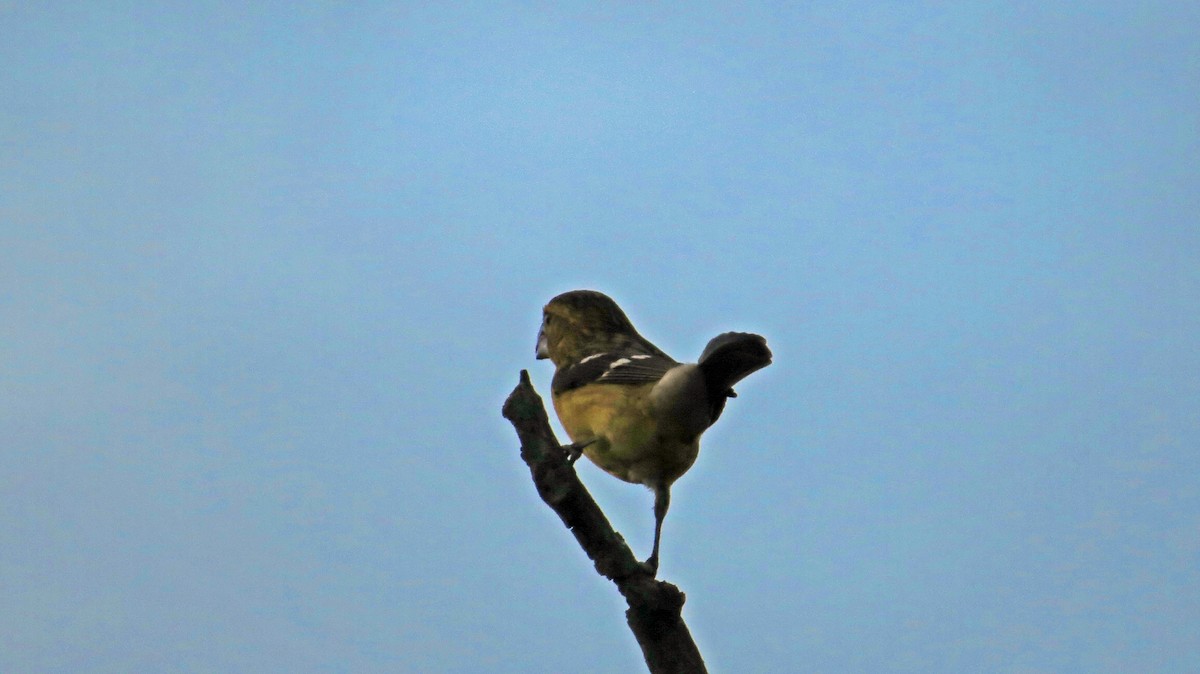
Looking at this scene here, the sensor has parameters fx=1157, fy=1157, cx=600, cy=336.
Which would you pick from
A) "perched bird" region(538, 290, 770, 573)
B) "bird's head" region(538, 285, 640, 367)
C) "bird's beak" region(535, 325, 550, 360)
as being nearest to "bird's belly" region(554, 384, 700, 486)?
"perched bird" region(538, 290, 770, 573)

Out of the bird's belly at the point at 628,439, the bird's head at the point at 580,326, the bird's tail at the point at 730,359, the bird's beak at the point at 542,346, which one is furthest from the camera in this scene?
the bird's beak at the point at 542,346

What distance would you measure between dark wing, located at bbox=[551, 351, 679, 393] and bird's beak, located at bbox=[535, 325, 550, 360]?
71 cm

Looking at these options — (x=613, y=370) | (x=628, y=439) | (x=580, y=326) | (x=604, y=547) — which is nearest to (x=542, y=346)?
(x=580, y=326)

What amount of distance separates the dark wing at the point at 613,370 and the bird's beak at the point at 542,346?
708 millimetres

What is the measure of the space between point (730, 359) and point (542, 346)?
2.66m

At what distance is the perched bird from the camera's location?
21.8 ft

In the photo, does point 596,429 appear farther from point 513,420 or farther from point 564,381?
point 513,420

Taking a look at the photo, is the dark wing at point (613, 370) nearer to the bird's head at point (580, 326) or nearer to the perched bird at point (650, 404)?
the perched bird at point (650, 404)

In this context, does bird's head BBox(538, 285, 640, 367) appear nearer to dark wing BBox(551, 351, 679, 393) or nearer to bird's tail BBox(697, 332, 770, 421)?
dark wing BBox(551, 351, 679, 393)

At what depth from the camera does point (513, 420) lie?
5.33 metres

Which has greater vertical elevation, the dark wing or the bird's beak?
the bird's beak

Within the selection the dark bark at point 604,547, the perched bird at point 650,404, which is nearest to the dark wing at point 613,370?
the perched bird at point 650,404

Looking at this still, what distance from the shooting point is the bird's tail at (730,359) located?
6352 millimetres

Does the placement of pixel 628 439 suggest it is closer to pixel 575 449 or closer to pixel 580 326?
pixel 575 449
